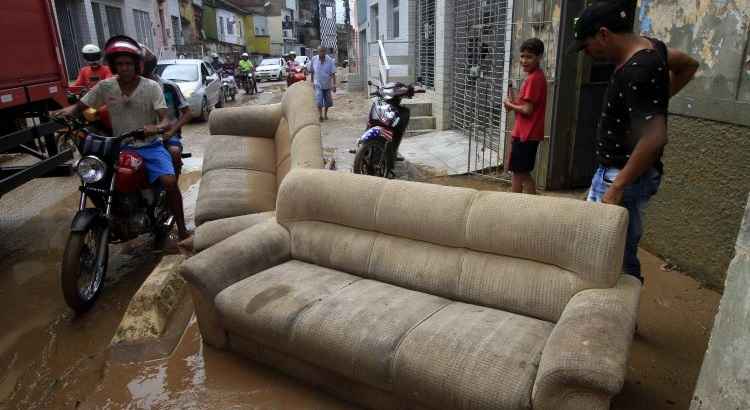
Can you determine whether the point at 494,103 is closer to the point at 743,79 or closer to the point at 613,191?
the point at 743,79

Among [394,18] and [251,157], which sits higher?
[394,18]

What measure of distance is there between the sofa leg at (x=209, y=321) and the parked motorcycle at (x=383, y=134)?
337 centimetres

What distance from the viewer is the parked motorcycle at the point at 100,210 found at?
10.7ft

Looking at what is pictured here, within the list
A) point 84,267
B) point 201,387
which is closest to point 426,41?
point 84,267

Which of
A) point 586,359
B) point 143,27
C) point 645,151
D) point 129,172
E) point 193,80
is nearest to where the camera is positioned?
point 586,359

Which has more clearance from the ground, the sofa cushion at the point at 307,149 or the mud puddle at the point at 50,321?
the sofa cushion at the point at 307,149

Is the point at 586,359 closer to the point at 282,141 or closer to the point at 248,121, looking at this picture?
the point at 282,141

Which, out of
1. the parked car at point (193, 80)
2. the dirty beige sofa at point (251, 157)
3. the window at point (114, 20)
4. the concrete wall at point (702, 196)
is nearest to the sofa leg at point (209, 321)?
the dirty beige sofa at point (251, 157)

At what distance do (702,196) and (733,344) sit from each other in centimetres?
214

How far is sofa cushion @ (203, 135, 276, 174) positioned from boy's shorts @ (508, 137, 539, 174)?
221cm

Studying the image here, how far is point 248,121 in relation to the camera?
4.93 metres

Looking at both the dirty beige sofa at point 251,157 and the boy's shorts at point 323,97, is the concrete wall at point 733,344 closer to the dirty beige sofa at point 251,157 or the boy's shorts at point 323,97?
the dirty beige sofa at point 251,157

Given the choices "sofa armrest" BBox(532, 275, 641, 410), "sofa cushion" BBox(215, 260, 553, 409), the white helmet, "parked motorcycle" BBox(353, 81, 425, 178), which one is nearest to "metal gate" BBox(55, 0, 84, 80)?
the white helmet

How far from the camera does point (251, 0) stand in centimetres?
4666
